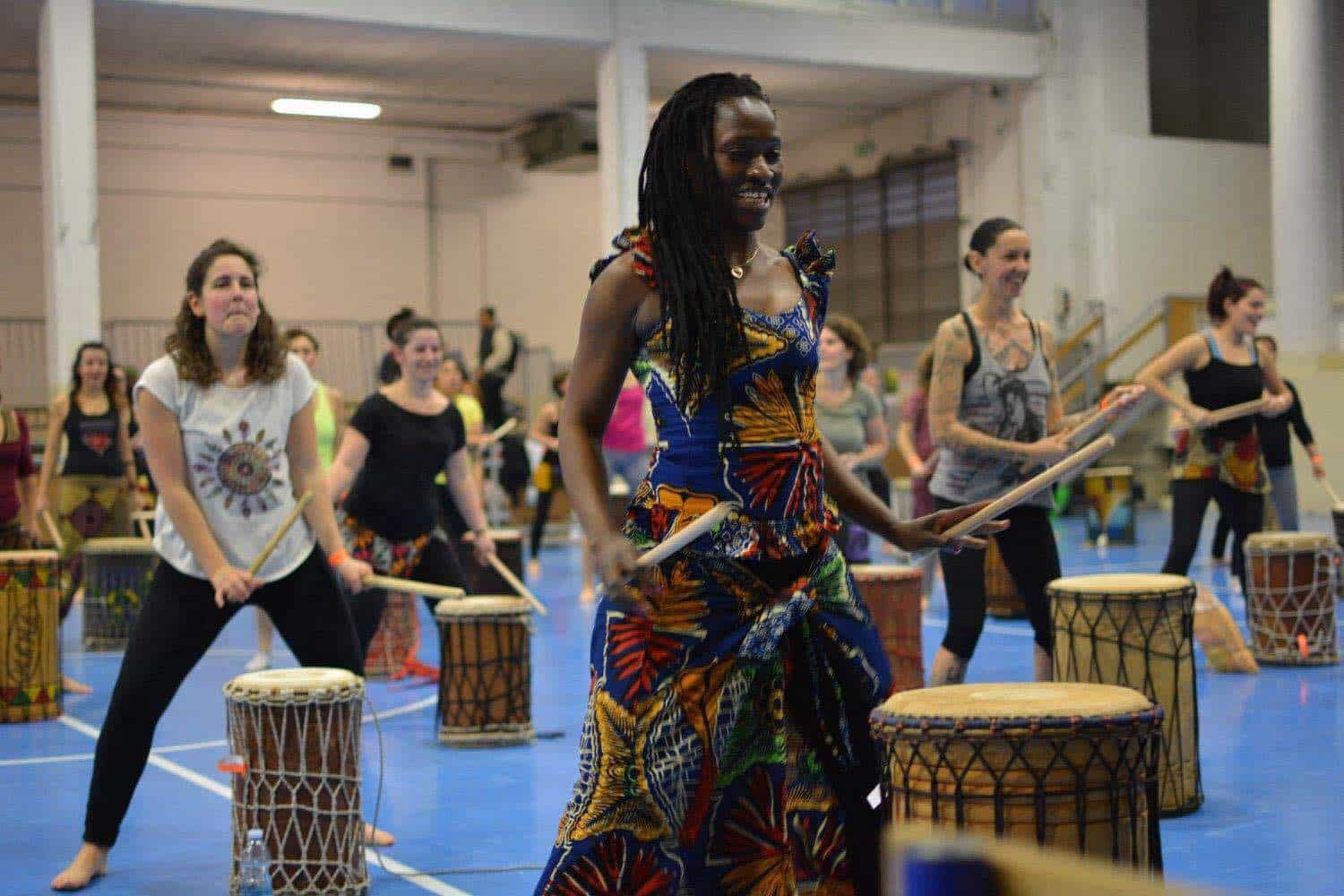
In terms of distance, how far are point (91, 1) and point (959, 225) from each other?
13.0 m

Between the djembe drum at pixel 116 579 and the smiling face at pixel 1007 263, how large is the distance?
22.9 ft

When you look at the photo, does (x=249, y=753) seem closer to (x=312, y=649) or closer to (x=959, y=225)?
(x=312, y=649)

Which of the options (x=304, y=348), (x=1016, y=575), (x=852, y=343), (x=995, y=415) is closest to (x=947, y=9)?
(x=304, y=348)

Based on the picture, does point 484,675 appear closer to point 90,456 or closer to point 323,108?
point 90,456

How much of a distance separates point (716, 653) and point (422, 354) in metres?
4.63

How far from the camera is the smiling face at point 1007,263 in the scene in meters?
6.04

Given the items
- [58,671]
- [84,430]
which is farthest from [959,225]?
[58,671]

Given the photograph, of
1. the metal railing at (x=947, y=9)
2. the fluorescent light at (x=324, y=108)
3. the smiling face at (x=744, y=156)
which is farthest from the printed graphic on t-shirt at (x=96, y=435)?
the fluorescent light at (x=324, y=108)

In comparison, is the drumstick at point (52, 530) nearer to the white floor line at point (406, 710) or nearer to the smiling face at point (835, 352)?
the white floor line at point (406, 710)

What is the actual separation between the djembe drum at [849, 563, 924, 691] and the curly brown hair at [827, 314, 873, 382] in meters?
1.65

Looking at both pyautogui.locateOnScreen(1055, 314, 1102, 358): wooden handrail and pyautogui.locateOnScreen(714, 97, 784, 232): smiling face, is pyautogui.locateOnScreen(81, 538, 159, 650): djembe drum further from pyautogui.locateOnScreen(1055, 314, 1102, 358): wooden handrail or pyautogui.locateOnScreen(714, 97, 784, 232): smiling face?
pyautogui.locateOnScreen(1055, 314, 1102, 358): wooden handrail

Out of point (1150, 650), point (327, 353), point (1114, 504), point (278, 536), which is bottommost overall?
point (1150, 650)

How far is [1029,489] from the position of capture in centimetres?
325

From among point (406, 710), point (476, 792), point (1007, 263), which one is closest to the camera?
point (1007, 263)
